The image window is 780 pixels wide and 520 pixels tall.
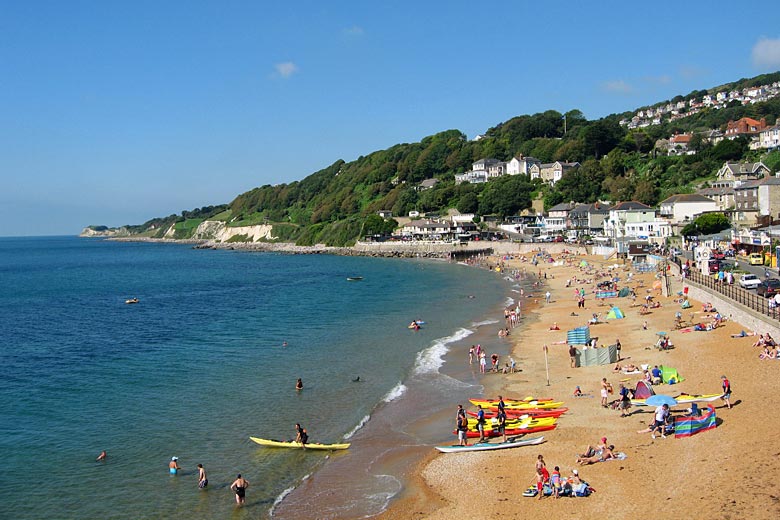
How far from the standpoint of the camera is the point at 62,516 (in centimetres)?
1608

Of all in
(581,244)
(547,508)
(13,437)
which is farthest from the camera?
(581,244)

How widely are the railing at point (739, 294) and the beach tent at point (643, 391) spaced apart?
25.3 feet

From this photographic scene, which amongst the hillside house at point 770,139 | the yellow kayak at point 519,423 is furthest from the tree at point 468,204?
the yellow kayak at point 519,423

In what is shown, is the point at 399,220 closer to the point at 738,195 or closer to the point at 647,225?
the point at 647,225

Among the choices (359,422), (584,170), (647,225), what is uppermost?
(584,170)

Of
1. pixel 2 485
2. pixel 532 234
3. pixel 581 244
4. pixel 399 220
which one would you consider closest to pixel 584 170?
pixel 532 234

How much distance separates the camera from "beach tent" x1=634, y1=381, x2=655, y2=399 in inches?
823

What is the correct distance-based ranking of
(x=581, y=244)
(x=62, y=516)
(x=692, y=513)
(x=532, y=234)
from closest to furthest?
(x=692, y=513)
(x=62, y=516)
(x=581, y=244)
(x=532, y=234)

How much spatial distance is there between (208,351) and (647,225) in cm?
6375

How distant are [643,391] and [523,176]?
114036 millimetres

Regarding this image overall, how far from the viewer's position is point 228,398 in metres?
25.7

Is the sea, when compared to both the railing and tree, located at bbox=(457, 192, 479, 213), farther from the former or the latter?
tree, located at bbox=(457, 192, 479, 213)

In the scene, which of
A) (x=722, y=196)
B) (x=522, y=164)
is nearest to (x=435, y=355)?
(x=722, y=196)

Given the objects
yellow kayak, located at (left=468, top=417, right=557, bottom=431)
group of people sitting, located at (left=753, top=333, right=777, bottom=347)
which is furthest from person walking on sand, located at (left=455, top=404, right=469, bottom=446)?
group of people sitting, located at (left=753, top=333, right=777, bottom=347)
